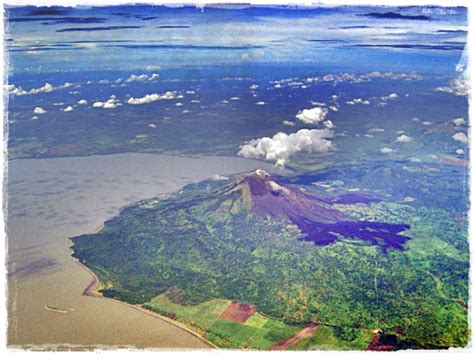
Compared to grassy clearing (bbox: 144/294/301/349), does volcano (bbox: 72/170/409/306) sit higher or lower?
higher

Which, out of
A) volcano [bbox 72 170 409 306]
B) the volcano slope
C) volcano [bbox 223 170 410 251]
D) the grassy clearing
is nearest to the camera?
the grassy clearing

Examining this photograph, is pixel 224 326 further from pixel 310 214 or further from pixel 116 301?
pixel 310 214

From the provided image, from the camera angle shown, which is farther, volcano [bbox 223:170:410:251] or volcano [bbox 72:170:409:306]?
volcano [bbox 223:170:410:251]

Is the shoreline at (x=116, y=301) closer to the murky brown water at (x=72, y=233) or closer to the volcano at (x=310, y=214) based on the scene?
the murky brown water at (x=72, y=233)

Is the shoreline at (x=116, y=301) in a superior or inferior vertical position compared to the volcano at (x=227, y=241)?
inferior

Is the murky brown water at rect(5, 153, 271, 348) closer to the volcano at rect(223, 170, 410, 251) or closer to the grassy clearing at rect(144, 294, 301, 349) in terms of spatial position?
the grassy clearing at rect(144, 294, 301, 349)

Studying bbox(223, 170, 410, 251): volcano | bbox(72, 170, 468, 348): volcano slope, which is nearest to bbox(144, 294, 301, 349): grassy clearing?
bbox(72, 170, 468, 348): volcano slope

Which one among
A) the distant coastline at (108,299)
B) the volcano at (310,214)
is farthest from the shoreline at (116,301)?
the volcano at (310,214)

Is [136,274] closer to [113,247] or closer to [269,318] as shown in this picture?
[113,247]
